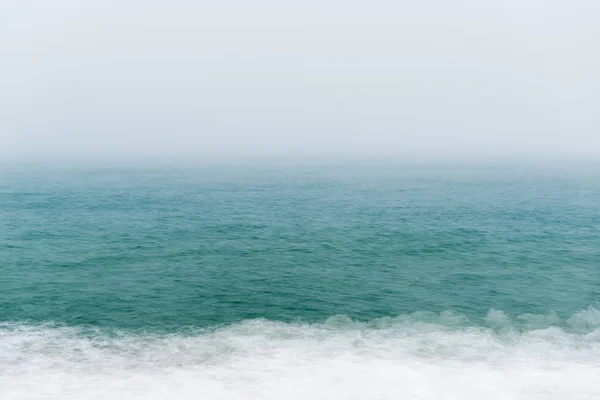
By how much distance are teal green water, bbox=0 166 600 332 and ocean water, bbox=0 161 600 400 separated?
0.84ft

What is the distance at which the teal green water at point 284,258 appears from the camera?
3469 cm

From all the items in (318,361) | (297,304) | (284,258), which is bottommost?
(318,361)

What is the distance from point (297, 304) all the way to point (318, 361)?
9.06 metres

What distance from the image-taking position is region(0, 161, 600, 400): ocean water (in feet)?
80.0

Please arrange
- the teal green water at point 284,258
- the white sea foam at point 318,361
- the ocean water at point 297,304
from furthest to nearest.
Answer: the teal green water at point 284,258 → the ocean water at point 297,304 → the white sea foam at point 318,361

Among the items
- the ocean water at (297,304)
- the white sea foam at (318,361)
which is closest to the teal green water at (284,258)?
the ocean water at (297,304)

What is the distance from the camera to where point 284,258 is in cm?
4750

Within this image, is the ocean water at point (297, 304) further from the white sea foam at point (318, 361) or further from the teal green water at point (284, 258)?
the teal green water at point (284, 258)

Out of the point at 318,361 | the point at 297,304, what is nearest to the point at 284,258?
the point at 297,304

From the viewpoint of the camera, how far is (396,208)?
76250 millimetres

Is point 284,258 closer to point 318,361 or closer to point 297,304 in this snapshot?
point 297,304

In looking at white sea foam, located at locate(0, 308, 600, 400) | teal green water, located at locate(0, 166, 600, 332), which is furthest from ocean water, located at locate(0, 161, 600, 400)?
teal green water, located at locate(0, 166, 600, 332)

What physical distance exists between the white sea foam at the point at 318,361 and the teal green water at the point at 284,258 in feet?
7.34

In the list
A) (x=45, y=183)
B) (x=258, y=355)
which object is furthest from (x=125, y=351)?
(x=45, y=183)
